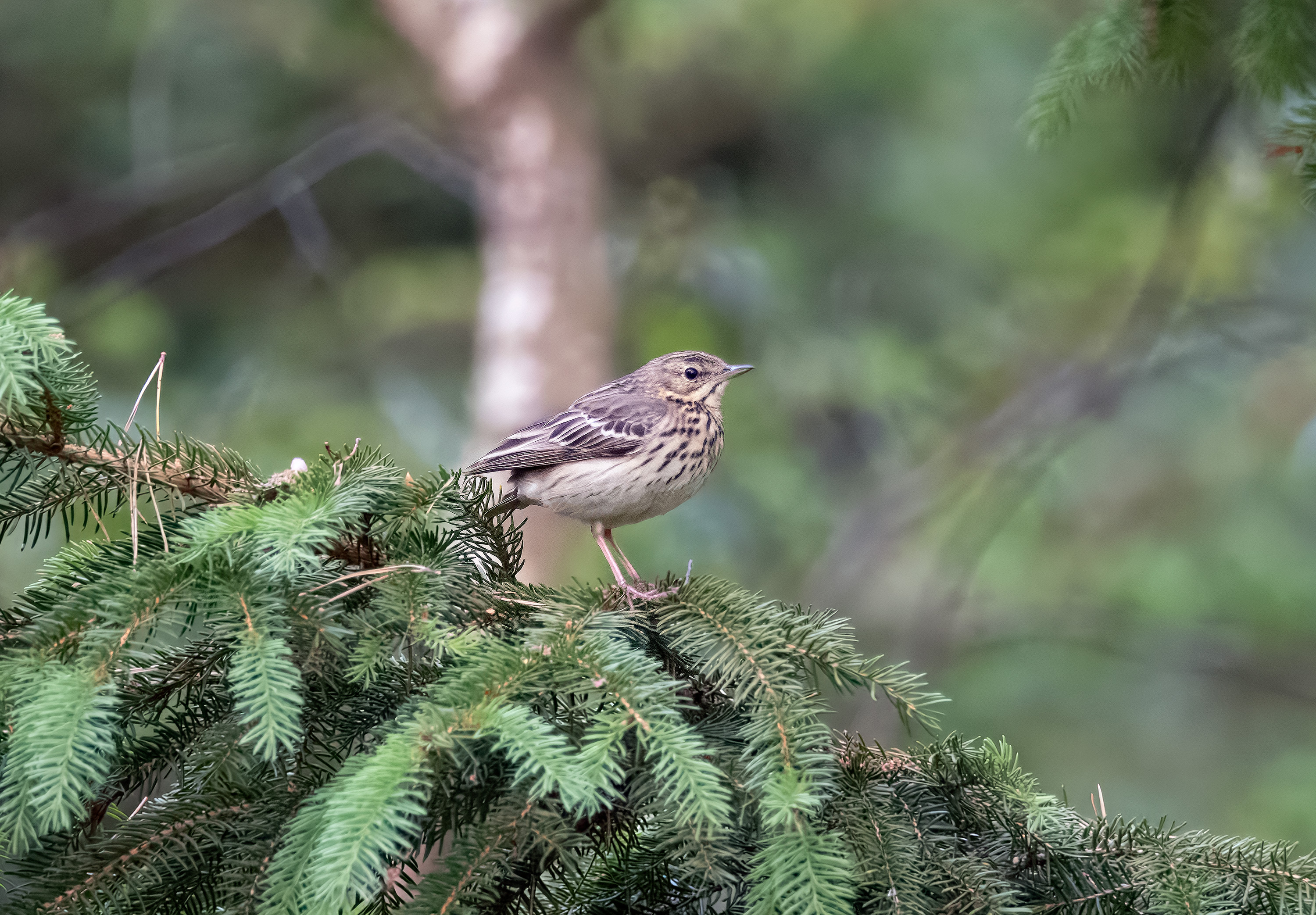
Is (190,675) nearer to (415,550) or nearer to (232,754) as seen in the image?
(232,754)

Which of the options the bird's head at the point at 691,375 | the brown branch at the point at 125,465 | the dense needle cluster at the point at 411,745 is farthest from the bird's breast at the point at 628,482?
the brown branch at the point at 125,465

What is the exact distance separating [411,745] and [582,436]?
82.7 inches

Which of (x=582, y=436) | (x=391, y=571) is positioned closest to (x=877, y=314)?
(x=582, y=436)

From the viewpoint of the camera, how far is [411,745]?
4.89ft

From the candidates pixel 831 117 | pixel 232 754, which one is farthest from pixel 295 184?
pixel 232 754

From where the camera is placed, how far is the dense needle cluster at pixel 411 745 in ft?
4.96

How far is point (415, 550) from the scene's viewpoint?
1978mm

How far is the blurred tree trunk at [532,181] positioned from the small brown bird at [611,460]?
2413 mm

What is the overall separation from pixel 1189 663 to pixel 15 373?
22.1ft

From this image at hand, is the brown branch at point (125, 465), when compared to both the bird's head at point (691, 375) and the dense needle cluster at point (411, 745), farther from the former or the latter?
the bird's head at point (691, 375)

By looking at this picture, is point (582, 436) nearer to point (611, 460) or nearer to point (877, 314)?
point (611, 460)

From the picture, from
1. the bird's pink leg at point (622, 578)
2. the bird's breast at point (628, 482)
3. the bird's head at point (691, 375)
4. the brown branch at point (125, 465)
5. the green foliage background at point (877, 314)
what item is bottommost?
the brown branch at point (125, 465)

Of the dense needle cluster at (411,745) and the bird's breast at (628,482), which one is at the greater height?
the bird's breast at (628,482)

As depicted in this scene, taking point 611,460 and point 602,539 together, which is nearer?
point 611,460
